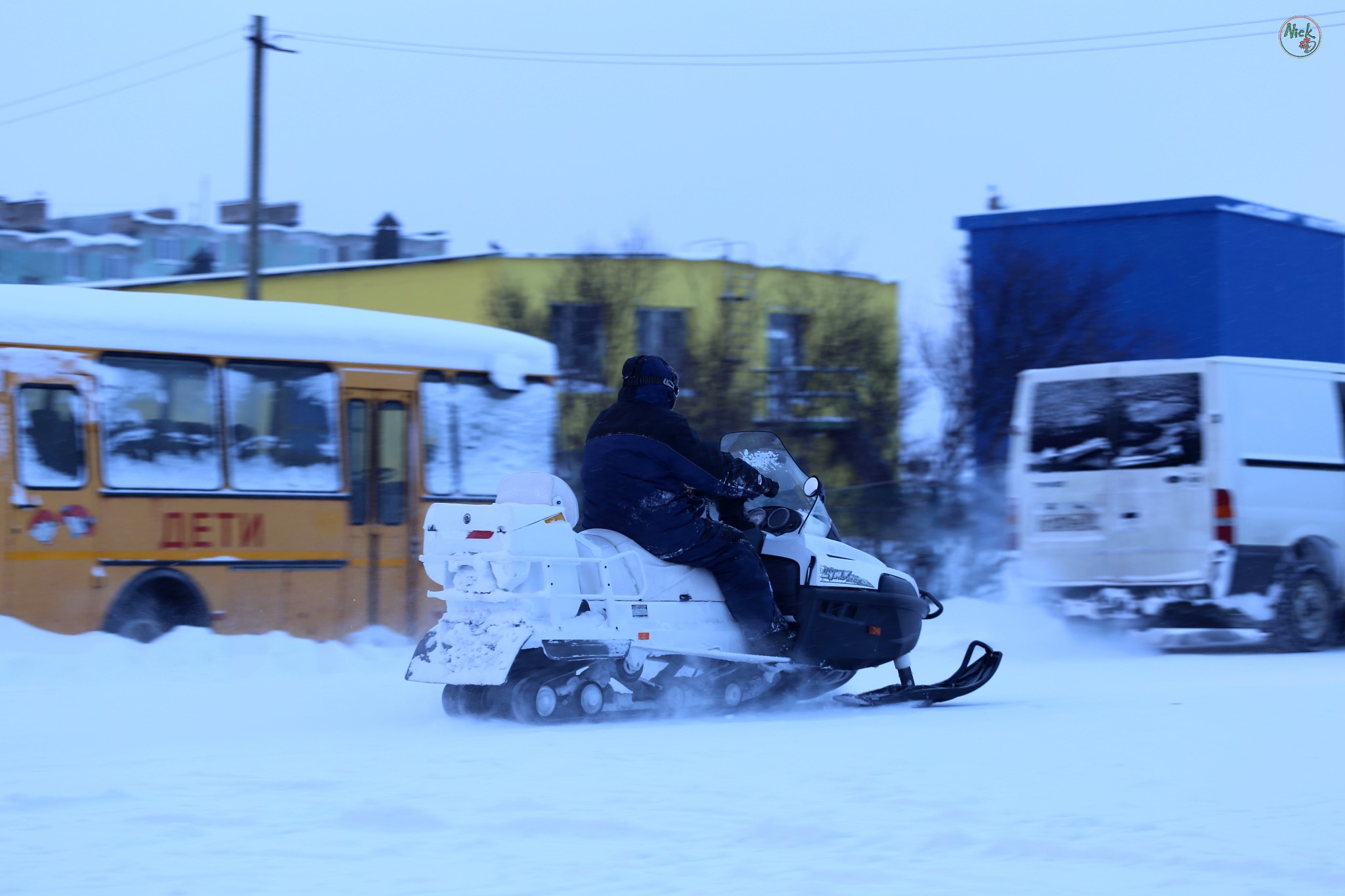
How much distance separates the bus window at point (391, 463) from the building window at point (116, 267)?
39.4m

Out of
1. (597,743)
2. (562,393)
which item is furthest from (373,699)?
(562,393)

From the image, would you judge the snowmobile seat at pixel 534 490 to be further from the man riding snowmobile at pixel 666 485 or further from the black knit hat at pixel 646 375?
the black knit hat at pixel 646 375

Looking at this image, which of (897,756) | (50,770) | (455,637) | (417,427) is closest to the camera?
(50,770)

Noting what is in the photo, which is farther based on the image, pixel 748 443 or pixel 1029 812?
pixel 748 443

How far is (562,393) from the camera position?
2209 centimetres

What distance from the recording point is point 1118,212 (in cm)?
2330

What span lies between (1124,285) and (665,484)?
55.7 feet

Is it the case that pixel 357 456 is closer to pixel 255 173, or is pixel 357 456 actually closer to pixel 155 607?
pixel 155 607

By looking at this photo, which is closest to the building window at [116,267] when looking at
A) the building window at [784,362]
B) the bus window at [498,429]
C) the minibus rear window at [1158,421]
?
the building window at [784,362]

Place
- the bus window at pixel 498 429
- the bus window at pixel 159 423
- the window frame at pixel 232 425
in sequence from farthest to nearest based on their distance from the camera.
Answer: the bus window at pixel 498 429
the window frame at pixel 232 425
the bus window at pixel 159 423

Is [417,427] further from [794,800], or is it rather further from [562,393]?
[562,393]

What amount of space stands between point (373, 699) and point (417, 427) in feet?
13.6

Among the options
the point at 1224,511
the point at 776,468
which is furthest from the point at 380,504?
the point at 1224,511

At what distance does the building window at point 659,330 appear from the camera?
24438 millimetres
